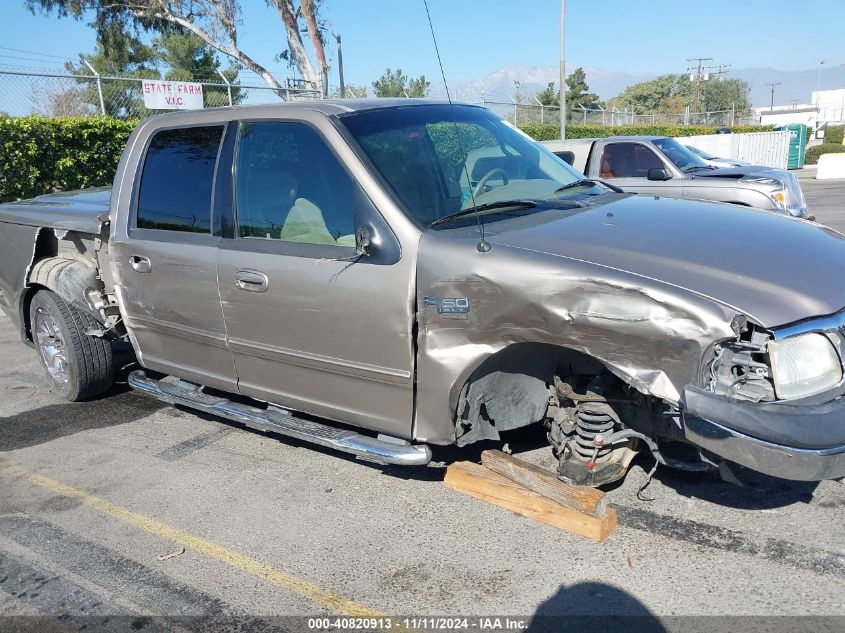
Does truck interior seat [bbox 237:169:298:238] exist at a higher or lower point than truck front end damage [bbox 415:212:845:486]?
higher

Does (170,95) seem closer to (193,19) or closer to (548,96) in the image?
(193,19)

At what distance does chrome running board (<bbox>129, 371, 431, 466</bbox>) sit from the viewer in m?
3.53

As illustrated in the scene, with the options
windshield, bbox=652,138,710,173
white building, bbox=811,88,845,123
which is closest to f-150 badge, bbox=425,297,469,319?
windshield, bbox=652,138,710,173

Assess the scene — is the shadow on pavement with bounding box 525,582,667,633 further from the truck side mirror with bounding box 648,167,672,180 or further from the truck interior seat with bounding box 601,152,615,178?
the truck interior seat with bounding box 601,152,615,178

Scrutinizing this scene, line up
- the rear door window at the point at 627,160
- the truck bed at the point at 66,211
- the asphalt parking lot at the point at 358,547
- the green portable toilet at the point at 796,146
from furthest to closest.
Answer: the green portable toilet at the point at 796,146 → the rear door window at the point at 627,160 → the truck bed at the point at 66,211 → the asphalt parking lot at the point at 358,547

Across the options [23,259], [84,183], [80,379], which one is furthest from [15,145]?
[80,379]

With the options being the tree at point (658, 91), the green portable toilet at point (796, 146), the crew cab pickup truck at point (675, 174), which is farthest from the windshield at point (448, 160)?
the tree at point (658, 91)

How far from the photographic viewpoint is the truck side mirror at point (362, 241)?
3.42 m

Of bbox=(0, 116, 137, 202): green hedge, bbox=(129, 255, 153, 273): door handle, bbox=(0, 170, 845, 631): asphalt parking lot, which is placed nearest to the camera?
bbox=(0, 170, 845, 631): asphalt parking lot

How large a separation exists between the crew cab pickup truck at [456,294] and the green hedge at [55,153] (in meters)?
7.94

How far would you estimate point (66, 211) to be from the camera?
5328 millimetres

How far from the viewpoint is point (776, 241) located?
3.23 meters

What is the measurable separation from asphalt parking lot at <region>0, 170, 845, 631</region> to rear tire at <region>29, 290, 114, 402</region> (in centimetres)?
97

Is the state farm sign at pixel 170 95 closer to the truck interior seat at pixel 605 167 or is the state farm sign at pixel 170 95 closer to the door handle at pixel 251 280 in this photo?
the truck interior seat at pixel 605 167
